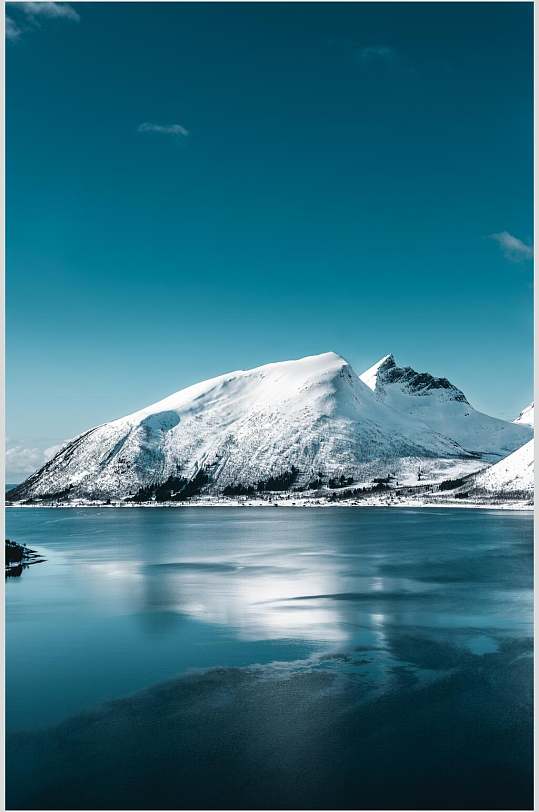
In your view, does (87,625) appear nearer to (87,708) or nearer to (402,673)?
(87,708)

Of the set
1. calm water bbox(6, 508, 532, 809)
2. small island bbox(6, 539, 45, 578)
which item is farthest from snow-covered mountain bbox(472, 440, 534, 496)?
small island bbox(6, 539, 45, 578)

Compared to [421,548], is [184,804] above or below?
above

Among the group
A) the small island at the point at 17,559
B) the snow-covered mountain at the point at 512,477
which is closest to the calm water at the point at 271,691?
the small island at the point at 17,559

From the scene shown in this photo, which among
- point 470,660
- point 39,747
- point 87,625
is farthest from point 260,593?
point 39,747

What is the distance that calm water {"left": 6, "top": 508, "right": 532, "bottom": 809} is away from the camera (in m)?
16.1

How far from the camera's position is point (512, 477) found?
17712 centimetres

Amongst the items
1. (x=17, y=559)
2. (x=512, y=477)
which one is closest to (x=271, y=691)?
(x=17, y=559)

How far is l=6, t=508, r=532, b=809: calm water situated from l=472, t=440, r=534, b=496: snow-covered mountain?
12816cm

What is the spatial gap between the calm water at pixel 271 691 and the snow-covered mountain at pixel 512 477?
128 metres

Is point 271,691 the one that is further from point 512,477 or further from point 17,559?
point 512,477

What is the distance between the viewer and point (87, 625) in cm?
3456

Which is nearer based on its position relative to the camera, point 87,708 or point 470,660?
point 87,708

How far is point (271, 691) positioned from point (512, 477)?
169 m

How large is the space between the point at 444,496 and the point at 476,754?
183m
